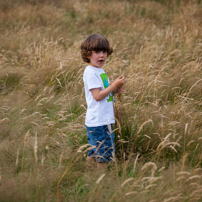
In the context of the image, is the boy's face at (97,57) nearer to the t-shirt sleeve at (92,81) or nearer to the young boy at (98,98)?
the young boy at (98,98)

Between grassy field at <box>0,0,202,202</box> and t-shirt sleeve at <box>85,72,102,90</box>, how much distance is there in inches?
17.1

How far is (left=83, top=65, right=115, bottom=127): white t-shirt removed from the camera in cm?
231

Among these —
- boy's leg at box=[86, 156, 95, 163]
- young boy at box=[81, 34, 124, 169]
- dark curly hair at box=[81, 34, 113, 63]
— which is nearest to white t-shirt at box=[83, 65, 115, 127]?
young boy at box=[81, 34, 124, 169]

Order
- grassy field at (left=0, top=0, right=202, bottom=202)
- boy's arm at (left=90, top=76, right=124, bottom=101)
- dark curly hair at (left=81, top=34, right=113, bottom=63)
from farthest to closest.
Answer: dark curly hair at (left=81, top=34, right=113, bottom=63) < boy's arm at (left=90, top=76, right=124, bottom=101) < grassy field at (left=0, top=0, right=202, bottom=202)

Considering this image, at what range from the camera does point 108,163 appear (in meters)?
2.40

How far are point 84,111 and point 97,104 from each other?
1.14m

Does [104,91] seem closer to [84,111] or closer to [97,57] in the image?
[97,57]

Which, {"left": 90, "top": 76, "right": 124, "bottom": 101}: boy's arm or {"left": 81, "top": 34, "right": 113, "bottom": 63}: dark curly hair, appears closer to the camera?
{"left": 90, "top": 76, "right": 124, "bottom": 101}: boy's arm

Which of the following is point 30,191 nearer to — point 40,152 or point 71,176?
point 71,176

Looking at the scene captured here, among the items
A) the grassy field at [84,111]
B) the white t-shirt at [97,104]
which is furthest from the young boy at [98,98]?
the grassy field at [84,111]

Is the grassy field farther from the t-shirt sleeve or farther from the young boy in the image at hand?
the t-shirt sleeve

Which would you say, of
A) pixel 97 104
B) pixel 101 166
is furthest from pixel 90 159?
pixel 97 104

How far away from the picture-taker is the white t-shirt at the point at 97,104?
7.59ft

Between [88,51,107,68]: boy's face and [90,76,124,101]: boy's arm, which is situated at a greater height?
[88,51,107,68]: boy's face
